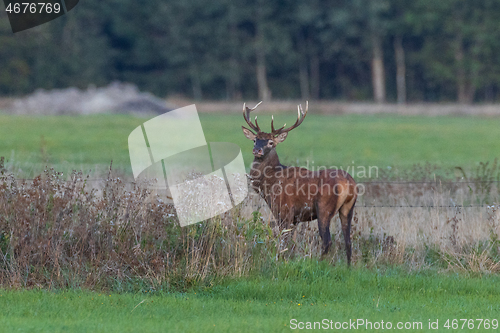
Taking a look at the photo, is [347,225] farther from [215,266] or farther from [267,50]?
[267,50]

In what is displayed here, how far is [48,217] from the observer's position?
841 centimetres

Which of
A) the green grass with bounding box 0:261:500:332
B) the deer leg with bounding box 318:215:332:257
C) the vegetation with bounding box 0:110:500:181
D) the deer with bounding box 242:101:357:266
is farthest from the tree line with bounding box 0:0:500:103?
the green grass with bounding box 0:261:500:332

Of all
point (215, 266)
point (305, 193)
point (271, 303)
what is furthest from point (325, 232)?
point (271, 303)

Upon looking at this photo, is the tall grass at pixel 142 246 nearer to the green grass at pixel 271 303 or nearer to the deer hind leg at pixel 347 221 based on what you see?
the deer hind leg at pixel 347 221

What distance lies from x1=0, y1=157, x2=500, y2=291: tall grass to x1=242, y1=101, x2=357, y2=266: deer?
0.23m

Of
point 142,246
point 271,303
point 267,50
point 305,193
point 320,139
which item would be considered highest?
point 267,50

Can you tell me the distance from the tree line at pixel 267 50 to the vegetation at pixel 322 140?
14901 millimetres

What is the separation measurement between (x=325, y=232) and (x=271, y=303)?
211cm

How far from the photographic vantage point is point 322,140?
34062 millimetres

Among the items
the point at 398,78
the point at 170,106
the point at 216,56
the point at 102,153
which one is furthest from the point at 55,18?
→ the point at 102,153

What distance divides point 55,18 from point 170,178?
56.4 m

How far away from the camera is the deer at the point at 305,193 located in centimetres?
934

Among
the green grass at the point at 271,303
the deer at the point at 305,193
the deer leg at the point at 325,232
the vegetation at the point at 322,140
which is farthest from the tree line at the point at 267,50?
the green grass at the point at 271,303

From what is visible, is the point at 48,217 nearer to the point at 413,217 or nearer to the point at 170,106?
the point at 413,217
